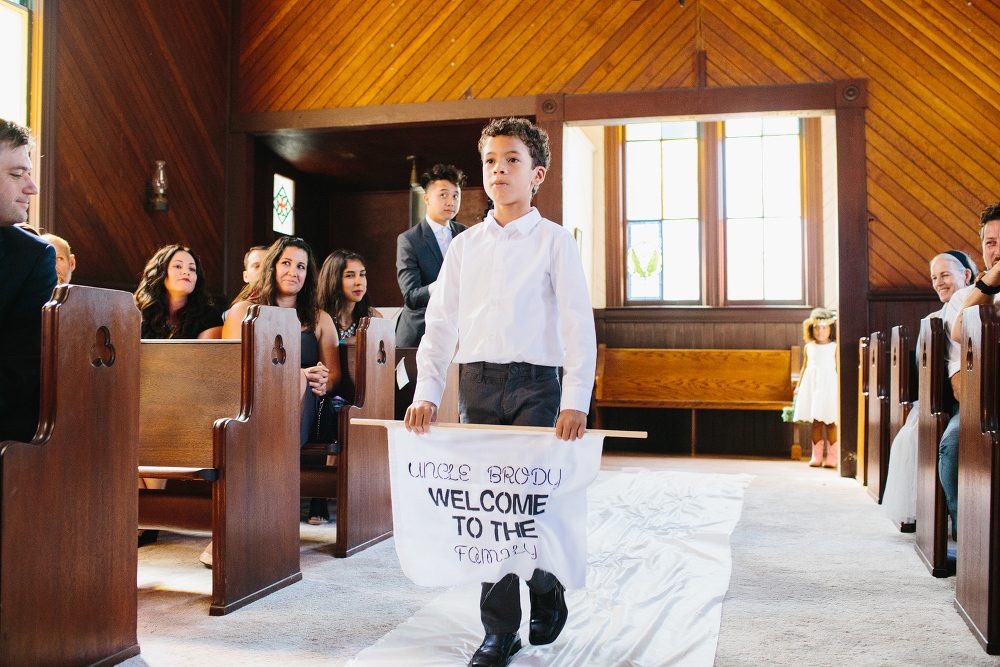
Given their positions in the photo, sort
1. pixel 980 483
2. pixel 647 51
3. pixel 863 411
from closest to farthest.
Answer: pixel 980 483, pixel 863 411, pixel 647 51

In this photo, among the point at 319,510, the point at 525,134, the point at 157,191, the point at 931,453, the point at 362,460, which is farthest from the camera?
the point at 157,191

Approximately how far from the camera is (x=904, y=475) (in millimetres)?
3650

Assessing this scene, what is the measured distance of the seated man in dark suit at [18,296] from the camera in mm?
1993

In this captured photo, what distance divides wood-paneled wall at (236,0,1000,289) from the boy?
4.25 metres

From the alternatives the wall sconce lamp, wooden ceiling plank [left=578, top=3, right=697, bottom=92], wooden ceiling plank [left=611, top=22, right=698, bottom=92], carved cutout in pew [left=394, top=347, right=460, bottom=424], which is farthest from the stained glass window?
carved cutout in pew [left=394, top=347, right=460, bottom=424]

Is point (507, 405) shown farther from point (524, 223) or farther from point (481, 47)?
point (481, 47)

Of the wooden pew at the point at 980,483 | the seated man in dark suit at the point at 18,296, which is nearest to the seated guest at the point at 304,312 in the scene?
the seated man in dark suit at the point at 18,296

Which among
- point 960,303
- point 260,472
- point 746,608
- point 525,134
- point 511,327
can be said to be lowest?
point 746,608

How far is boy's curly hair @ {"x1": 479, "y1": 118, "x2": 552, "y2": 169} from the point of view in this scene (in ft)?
6.88

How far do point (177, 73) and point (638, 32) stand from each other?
3.47 m

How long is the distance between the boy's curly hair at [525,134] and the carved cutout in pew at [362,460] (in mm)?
1588

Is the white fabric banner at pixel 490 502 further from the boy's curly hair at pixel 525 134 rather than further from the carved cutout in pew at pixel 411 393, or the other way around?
the carved cutout in pew at pixel 411 393

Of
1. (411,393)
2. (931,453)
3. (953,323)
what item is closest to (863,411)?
(953,323)

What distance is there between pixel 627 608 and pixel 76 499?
1.64 meters
